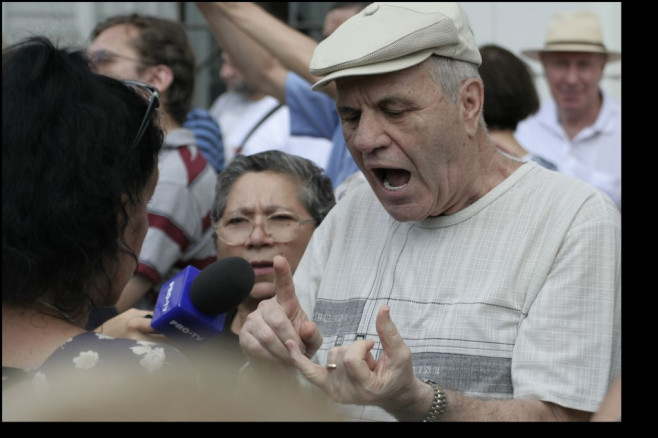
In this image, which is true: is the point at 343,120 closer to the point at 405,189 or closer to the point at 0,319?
the point at 405,189

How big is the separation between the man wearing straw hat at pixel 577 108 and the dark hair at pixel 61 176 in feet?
12.7

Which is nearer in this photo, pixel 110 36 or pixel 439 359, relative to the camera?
pixel 439 359

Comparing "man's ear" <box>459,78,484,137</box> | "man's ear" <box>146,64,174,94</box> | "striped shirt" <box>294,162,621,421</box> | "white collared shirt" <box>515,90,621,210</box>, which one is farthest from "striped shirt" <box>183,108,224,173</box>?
"man's ear" <box>459,78,484,137</box>

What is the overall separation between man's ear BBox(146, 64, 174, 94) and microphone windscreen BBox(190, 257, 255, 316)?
2.00 m

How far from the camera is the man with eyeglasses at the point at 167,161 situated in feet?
13.7

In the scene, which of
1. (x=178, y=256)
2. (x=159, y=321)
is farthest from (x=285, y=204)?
(x=159, y=321)

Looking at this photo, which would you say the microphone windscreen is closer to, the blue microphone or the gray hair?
the blue microphone

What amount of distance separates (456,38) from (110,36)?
2278mm

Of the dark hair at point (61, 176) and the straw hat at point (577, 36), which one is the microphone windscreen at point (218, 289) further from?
the straw hat at point (577, 36)

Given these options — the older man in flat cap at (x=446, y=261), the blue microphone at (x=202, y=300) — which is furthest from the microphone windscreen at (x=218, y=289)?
the older man in flat cap at (x=446, y=261)

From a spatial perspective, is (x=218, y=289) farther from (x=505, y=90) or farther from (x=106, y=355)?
(x=505, y=90)

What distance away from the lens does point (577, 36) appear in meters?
5.91

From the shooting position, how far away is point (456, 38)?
114 inches

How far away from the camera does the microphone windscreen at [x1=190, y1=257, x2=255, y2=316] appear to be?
286 cm
